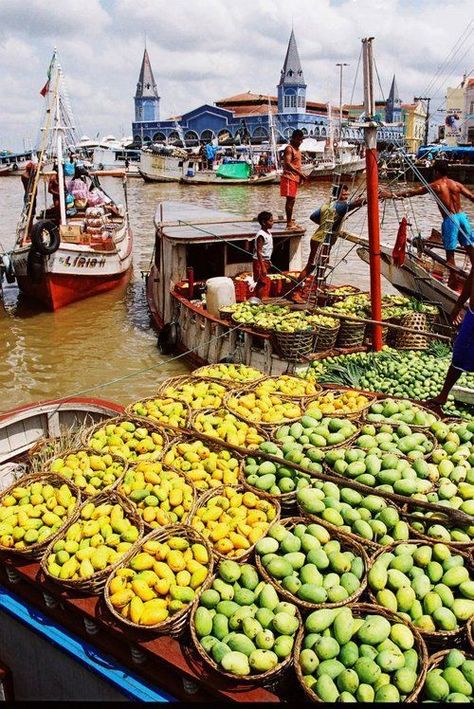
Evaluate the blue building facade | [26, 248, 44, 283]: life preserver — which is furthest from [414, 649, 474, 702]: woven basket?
the blue building facade

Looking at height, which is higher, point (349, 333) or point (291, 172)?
point (291, 172)

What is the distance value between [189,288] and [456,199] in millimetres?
4296

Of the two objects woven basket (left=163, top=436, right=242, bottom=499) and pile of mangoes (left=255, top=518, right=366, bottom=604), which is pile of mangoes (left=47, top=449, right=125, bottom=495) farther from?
pile of mangoes (left=255, top=518, right=366, bottom=604)

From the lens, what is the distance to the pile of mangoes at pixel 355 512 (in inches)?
A: 124

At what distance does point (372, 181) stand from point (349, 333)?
73.0 inches

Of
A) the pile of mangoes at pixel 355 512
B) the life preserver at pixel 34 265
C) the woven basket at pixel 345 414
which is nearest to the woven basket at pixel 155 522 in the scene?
the pile of mangoes at pixel 355 512

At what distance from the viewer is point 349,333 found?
738cm

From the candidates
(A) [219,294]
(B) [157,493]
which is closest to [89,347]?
(A) [219,294]

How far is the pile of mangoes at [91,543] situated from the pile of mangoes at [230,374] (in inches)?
82.9

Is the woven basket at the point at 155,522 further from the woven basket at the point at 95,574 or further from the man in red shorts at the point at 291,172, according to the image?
the man in red shorts at the point at 291,172

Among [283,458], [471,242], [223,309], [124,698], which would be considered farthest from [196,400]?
[471,242]

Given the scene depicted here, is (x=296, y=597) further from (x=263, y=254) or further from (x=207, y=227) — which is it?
(x=207, y=227)

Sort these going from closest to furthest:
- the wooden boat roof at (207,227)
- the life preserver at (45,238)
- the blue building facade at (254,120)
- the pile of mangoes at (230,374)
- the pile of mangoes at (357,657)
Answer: the pile of mangoes at (357,657) < the pile of mangoes at (230,374) < the wooden boat roof at (207,227) < the life preserver at (45,238) < the blue building facade at (254,120)

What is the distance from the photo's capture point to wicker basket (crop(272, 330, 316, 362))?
23.2ft
